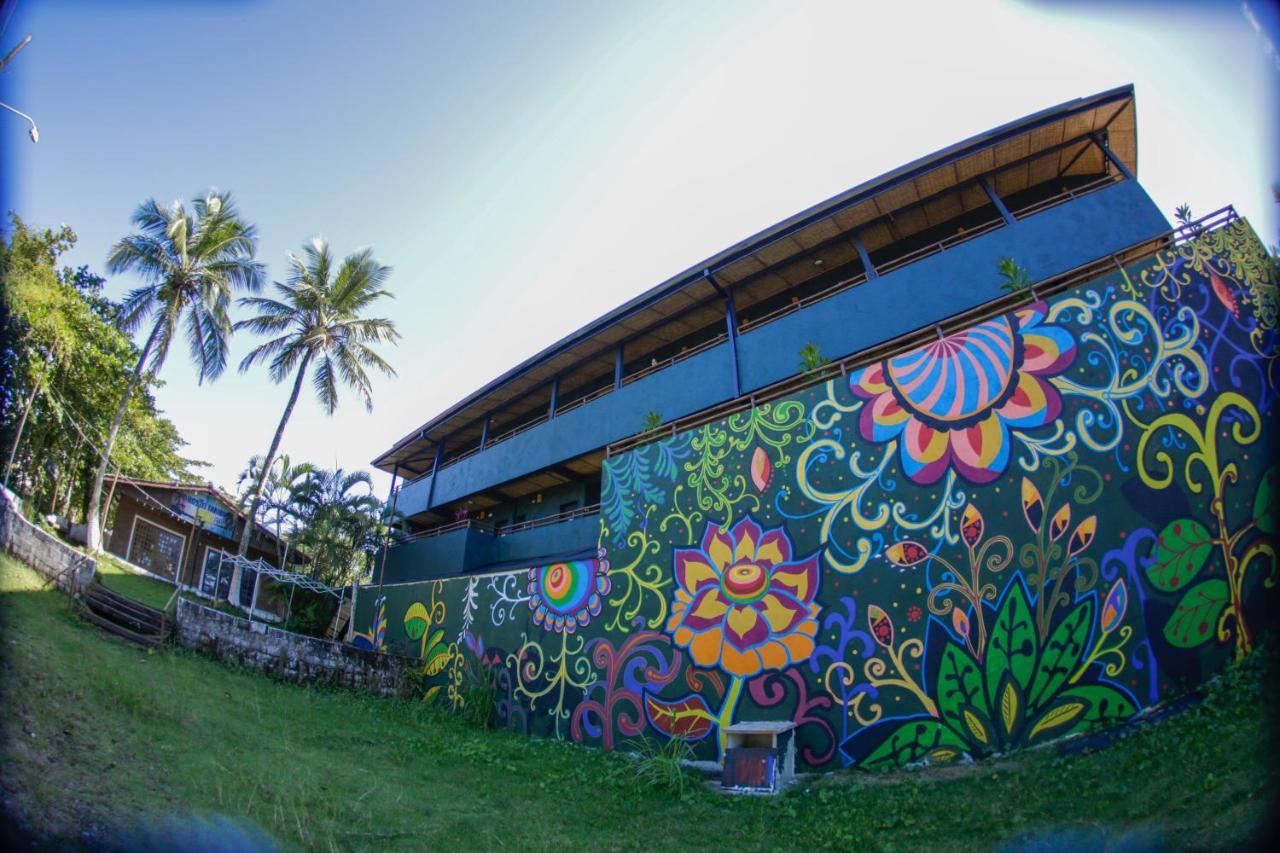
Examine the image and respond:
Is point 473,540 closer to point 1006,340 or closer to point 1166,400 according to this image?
point 1006,340

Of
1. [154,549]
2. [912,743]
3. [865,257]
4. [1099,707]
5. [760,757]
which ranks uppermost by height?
[865,257]

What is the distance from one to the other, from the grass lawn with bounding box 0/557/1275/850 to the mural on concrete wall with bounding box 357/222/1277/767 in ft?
2.37

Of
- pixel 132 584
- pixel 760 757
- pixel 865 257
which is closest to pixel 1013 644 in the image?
pixel 760 757

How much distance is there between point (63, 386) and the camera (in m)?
20.8

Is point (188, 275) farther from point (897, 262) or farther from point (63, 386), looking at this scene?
point (897, 262)

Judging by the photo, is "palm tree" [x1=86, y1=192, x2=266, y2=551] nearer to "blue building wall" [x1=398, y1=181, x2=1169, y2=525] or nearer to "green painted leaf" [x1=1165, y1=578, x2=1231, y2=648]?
"blue building wall" [x1=398, y1=181, x2=1169, y2=525]

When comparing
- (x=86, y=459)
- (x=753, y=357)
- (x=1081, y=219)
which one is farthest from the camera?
(x=86, y=459)

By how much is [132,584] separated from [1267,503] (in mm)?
22680

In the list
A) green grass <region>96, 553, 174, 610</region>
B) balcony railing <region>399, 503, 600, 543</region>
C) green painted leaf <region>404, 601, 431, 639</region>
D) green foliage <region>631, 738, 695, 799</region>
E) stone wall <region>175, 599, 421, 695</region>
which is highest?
balcony railing <region>399, 503, 600, 543</region>

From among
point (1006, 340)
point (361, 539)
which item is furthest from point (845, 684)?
point (361, 539)

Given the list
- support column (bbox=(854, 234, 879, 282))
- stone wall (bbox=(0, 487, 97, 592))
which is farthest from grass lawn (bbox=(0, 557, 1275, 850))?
support column (bbox=(854, 234, 879, 282))

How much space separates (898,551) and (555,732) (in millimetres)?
6361

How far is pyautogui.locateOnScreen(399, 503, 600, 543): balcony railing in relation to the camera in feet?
55.3

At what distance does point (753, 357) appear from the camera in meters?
14.0
